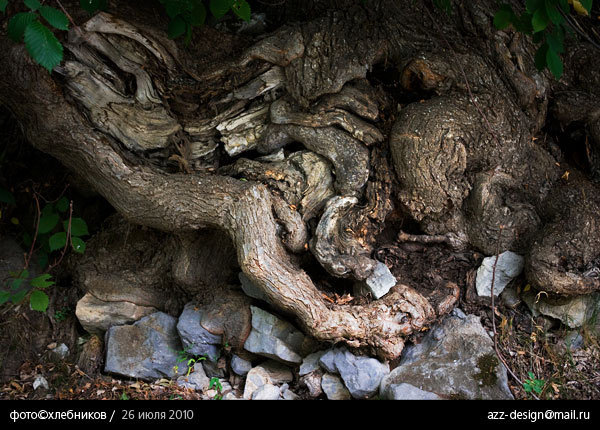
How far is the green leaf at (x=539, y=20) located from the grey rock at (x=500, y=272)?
196 cm

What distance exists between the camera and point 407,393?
3.60 meters

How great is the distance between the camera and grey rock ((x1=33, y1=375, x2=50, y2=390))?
4293 mm

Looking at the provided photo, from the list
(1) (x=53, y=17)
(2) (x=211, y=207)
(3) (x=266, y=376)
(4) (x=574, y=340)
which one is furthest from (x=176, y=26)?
(4) (x=574, y=340)

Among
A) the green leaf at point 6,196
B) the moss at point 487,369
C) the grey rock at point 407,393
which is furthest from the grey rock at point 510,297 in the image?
the green leaf at point 6,196

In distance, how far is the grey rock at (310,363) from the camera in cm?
408

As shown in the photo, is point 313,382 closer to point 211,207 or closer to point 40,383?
point 211,207

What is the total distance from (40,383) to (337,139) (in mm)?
3191

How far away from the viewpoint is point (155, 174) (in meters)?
4.09

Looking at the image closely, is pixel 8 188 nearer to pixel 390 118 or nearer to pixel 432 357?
pixel 390 118

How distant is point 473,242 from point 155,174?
265cm

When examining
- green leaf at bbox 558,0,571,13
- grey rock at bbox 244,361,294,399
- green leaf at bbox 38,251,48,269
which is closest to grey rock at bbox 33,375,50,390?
green leaf at bbox 38,251,48,269

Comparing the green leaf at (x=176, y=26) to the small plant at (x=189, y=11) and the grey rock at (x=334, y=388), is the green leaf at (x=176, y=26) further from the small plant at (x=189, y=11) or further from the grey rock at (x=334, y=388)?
the grey rock at (x=334, y=388)

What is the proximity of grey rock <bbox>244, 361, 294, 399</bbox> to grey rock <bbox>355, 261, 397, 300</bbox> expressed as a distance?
914mm

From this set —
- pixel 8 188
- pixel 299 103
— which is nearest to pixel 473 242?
pixel 299 103
